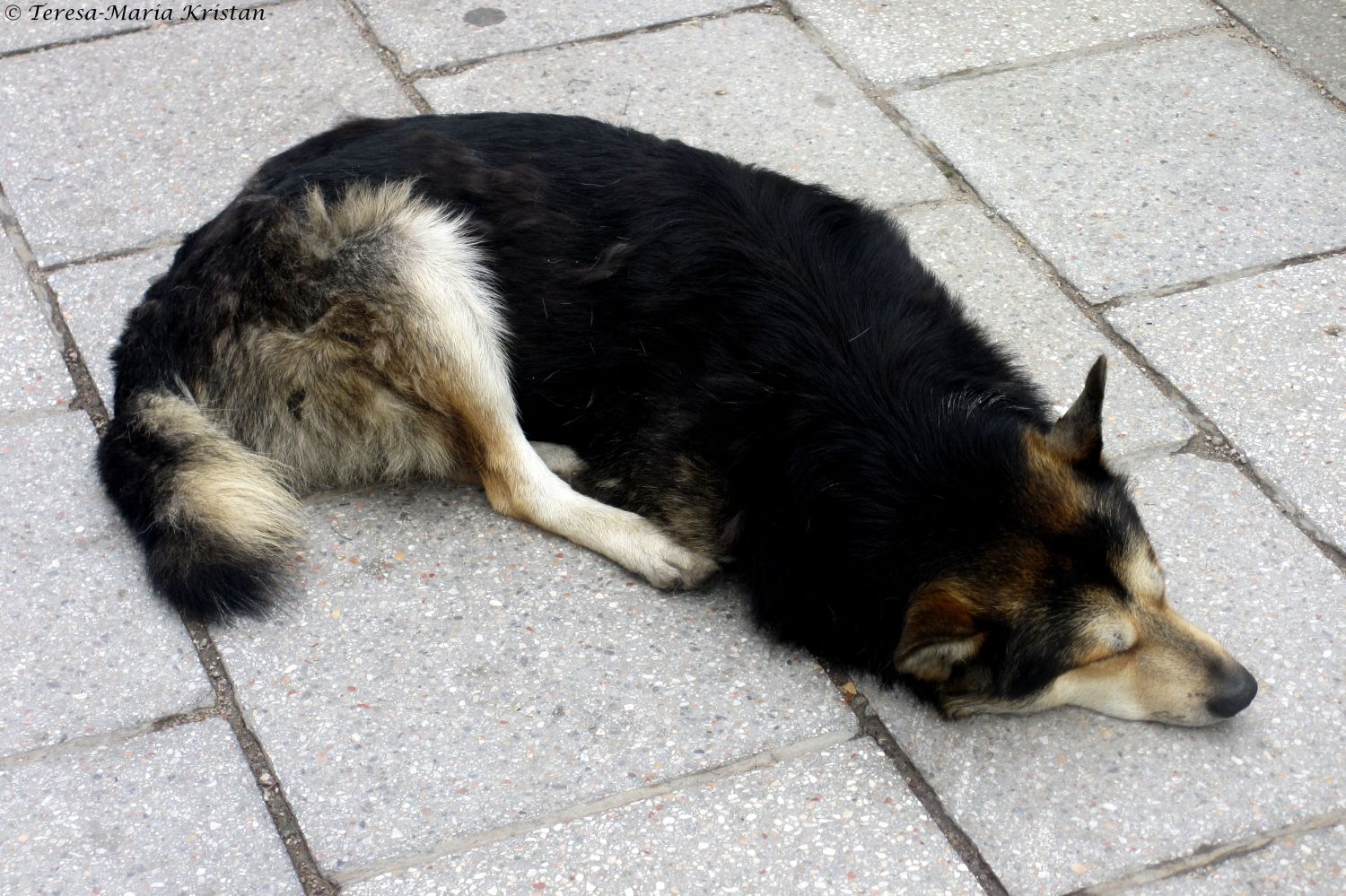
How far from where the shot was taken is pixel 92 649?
3633 millimetres

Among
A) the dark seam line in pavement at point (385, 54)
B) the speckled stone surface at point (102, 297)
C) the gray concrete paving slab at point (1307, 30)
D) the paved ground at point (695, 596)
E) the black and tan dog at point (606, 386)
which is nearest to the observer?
the paved ground at point (695, 596)

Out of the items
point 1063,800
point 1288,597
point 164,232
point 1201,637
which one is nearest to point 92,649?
point 164,232

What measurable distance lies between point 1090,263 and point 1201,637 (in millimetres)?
1983

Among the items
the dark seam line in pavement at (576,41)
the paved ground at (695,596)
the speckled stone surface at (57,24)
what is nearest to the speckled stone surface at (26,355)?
the paved ground at (695,596)

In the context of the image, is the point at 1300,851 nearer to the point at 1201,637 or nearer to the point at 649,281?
the point at 1201,637

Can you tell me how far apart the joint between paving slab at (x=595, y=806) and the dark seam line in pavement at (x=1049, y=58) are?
3.30 meters

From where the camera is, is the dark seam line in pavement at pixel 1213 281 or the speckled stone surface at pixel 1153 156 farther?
the speckled stone surface at pixel 1153 156

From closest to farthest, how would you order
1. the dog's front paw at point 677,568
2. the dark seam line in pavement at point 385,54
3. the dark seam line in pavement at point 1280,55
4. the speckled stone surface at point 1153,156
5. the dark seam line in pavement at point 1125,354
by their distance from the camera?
the dark seam line in pavement at point 1125,354, the dog's front paw at point 677,568, the speckled stone surface at point 1153,156, the dark seam line in pavement at point 385,54, the dark seam line in pavement at point 1280,55

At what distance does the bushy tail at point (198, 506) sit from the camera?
3.65 metres

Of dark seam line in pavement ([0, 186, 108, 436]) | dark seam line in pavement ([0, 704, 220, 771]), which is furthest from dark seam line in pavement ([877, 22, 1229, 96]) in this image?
dark seam line in pavement ([0, 704, 220, 771])

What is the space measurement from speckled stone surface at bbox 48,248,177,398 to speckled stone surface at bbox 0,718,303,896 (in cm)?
146

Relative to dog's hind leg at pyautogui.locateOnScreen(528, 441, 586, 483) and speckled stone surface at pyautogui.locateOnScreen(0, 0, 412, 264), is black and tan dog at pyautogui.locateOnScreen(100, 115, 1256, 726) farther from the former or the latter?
speckled stone surface at pyautogui.locateOnScreen(0, 0, 412, 264)

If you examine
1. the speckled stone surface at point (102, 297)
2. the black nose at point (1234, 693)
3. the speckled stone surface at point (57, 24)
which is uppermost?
the speckled stone surface at point (57, 24)

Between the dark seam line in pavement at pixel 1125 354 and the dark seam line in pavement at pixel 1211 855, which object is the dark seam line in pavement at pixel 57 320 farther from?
the dark seam line in pavement at pixel 1211 855
